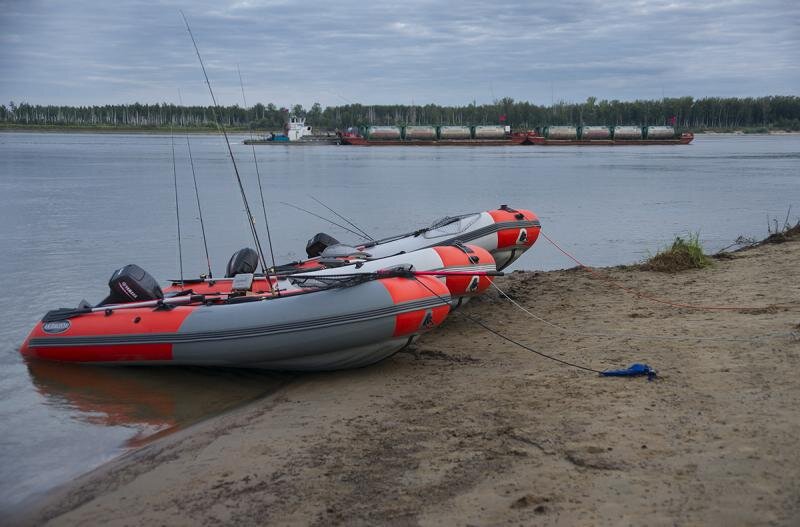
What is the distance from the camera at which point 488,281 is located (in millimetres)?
8117

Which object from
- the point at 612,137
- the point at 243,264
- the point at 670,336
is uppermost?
the point at 243,264

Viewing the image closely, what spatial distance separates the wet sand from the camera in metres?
3.93

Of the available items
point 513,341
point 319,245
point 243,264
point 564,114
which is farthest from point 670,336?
point 564,114

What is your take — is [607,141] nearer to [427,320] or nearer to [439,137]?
[439,137]

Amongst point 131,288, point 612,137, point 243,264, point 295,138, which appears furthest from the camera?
point 295,138

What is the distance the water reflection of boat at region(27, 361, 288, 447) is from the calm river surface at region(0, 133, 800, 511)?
0.02 metres

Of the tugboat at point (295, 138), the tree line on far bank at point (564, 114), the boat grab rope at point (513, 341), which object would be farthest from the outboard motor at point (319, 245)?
the tree line on far bank at point (564, 114)

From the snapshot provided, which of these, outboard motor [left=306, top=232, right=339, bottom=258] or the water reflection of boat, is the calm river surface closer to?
the water reflection of boat

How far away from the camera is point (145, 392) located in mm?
7137

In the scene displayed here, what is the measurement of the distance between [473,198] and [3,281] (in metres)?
14.7

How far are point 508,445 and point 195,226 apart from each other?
1480 cm

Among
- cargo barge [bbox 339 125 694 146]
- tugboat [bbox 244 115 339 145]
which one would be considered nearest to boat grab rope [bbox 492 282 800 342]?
cargo barge [bbox 339 125 694 146]

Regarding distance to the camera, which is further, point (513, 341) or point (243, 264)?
point (243, 264)

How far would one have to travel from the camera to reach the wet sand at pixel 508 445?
3.93 meters
